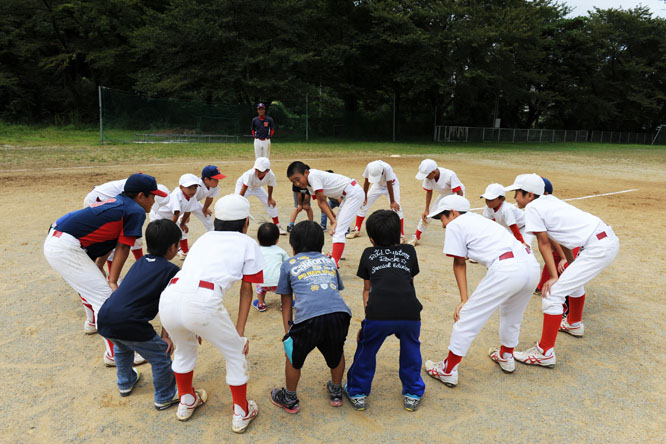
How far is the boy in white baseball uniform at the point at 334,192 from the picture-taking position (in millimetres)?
6500

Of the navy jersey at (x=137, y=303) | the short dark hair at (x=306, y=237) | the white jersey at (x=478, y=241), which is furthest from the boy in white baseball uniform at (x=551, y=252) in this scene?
the navy jersey at (x=137, y=303)

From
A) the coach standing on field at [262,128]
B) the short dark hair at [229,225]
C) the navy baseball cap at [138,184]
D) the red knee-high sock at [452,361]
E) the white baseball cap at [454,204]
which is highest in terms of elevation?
the coach standing on field at [262,128]

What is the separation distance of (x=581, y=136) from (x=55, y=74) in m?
51.5

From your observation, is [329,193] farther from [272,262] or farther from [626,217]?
[626,217]

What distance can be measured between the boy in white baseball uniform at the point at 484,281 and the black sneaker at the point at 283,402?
133 cm

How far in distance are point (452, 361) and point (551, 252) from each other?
5.22 feet

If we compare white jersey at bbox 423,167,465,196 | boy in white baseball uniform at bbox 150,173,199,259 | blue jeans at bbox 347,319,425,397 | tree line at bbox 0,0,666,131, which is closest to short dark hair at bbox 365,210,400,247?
blue jeans at bbox 347,319,425,397

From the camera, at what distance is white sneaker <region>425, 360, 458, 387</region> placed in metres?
3.84

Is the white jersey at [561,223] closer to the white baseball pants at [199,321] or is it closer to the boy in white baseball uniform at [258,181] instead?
the white baseball pants at [199,321]

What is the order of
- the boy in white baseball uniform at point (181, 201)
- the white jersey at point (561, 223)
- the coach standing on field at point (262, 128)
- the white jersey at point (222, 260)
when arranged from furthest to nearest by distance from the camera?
Result: the coach standing on field at point (262, 128)
the boy in white baseball uniform at point (181, 201)
the white jersey at point (561, 223)
the white jersey at point (222, 260)

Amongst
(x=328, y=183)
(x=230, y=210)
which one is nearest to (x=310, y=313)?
(x=230, y=210)

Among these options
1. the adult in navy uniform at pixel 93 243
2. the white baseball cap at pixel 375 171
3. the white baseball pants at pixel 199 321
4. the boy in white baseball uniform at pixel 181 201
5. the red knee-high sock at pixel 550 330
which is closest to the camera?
the white baseball pants at pixel 199 321

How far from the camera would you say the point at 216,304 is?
9.93 ft

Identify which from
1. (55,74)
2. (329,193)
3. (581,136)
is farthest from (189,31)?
(581,136)
